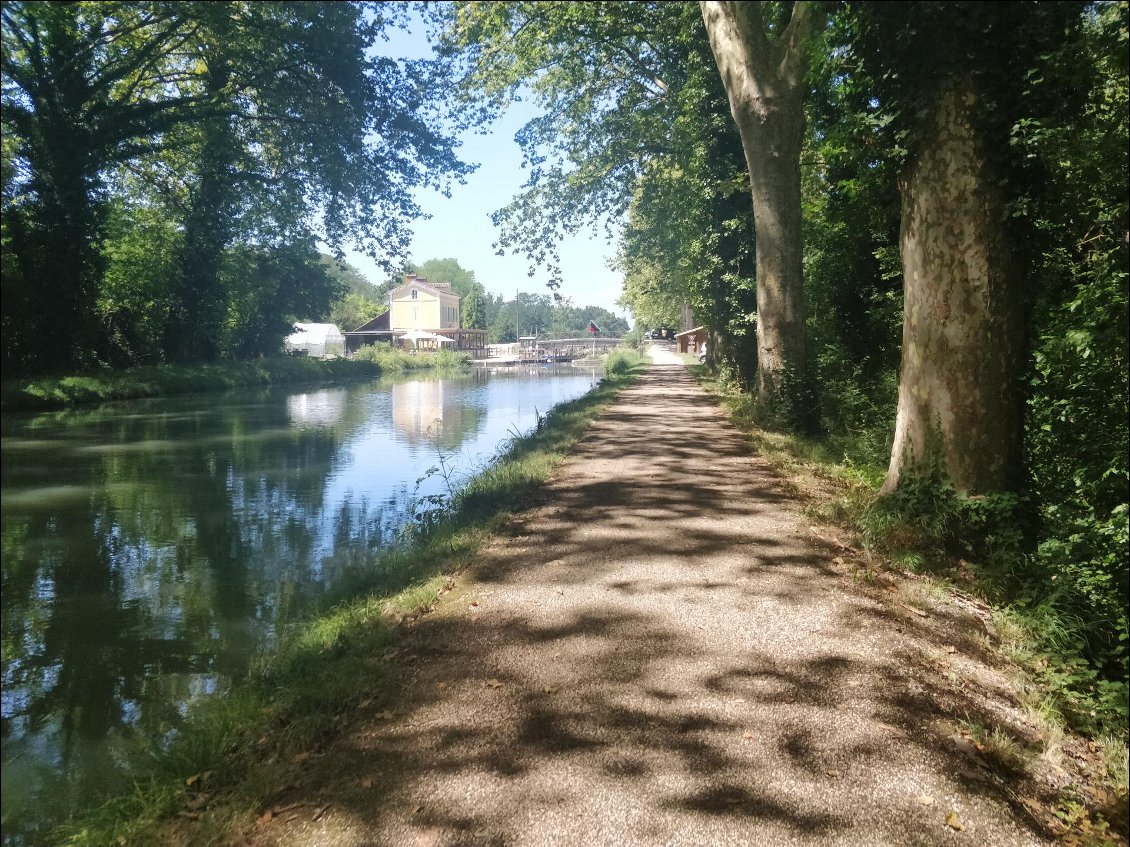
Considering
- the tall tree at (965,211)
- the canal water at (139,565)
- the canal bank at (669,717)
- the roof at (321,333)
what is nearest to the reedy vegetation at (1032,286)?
the tall tree at (965,211)

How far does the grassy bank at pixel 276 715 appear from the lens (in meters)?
2.99

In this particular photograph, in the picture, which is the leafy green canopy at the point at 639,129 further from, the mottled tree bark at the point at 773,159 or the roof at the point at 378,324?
the roof at the point at 378,324

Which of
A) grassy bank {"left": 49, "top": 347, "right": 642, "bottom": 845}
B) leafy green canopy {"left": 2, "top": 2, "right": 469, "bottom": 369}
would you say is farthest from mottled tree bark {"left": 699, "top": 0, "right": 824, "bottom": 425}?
leafy green canopy {"left": 2, "top": 2, "right": 469, "bottom": 369}

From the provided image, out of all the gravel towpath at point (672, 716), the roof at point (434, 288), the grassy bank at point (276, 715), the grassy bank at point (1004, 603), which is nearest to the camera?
the gravel towpath at point (672, 716)

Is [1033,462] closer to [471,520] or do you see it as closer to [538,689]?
[538,689]

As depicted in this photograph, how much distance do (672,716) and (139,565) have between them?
15.1 feet

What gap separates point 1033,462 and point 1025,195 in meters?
1.90

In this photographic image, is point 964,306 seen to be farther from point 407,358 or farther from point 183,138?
point 407,358

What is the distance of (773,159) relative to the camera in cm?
1177

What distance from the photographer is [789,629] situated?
4641mm

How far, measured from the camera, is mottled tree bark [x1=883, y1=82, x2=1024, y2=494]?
5.33 meters

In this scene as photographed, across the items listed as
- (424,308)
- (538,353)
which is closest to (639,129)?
(424,308)

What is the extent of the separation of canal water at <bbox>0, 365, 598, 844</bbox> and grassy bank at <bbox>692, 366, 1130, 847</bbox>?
12.5 feet

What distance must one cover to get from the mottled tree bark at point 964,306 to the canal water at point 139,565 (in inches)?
205
